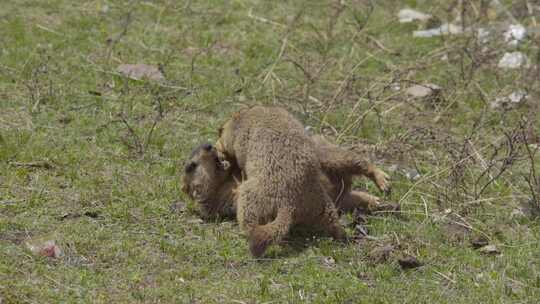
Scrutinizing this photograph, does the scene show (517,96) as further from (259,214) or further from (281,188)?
(259,214)

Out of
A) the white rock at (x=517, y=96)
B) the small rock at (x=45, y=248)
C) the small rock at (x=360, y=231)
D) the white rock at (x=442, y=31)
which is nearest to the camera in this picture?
the small rock at (x=45, y=248)

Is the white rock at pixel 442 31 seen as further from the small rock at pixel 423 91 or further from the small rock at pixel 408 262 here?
the small rock at pixel 408 262

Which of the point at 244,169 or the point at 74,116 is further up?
the point at 244,169

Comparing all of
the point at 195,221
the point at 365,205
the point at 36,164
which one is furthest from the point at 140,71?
the point at 365,205

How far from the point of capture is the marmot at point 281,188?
5859 millimetres

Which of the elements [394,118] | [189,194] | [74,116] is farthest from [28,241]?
[394,118]

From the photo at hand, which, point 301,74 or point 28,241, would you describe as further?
point 301,74

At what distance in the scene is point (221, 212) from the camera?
6453 mm

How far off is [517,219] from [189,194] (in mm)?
2458

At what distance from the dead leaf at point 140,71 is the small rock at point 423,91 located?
2.59 meters

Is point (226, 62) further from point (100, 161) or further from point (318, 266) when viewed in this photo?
point (318, 266)

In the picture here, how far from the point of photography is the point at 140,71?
30.1 feet

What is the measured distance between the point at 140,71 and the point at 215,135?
162 centimetres

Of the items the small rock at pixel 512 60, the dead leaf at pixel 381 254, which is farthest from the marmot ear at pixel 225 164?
the small rock at pixel 512 60
